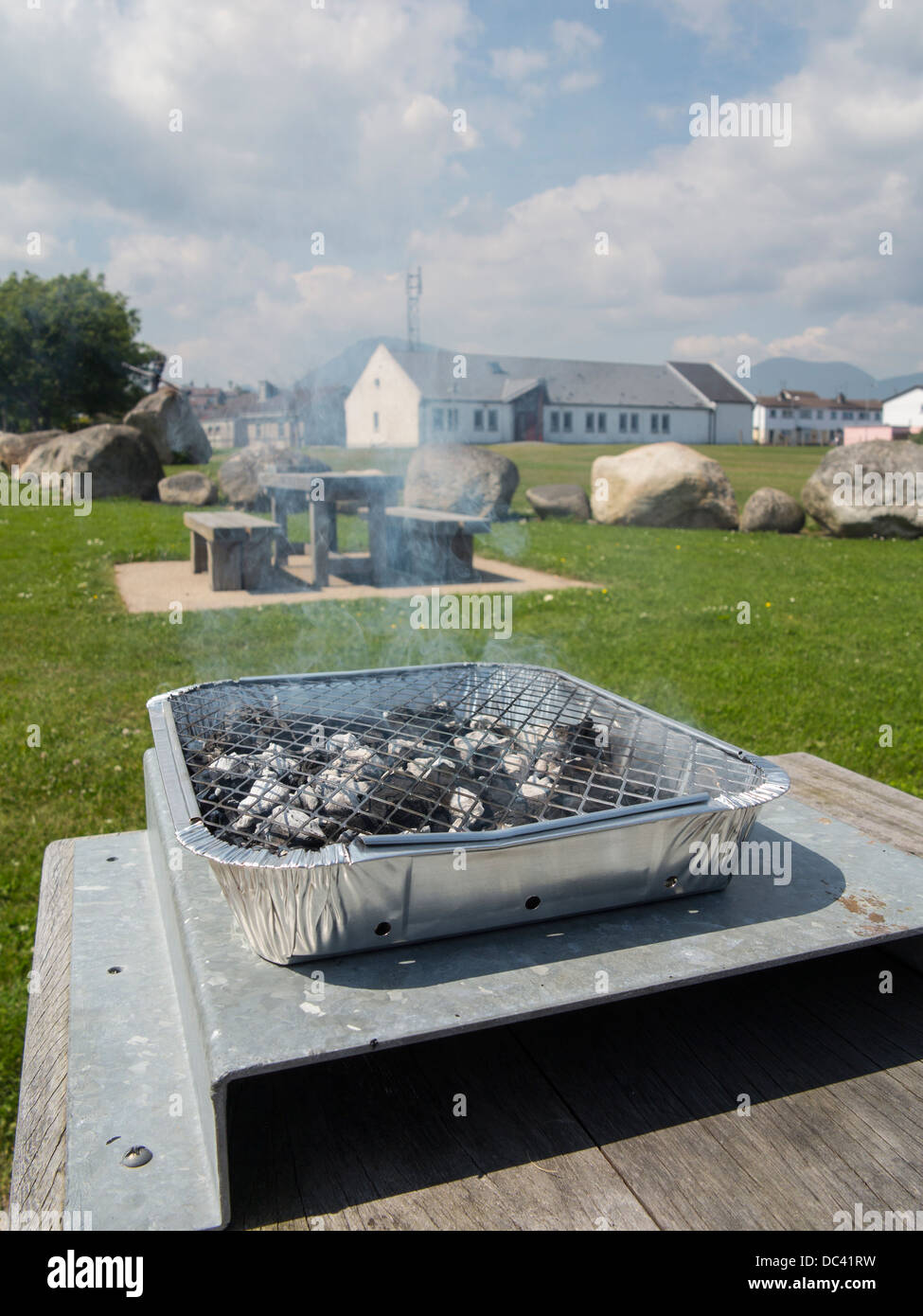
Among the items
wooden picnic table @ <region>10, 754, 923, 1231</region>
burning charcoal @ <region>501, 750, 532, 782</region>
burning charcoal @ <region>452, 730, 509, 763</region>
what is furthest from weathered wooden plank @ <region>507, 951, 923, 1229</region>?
burning charcoal @ <region>452, 730, 509, 763</region>

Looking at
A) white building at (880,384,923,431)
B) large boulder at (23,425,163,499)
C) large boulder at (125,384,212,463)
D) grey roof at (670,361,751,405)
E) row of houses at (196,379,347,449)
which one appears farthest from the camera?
white building at (880,384,923,431)

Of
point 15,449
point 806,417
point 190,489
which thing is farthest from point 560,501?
point 806,417

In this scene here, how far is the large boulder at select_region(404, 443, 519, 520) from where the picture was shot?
1306cm

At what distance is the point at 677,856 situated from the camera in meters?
1.73

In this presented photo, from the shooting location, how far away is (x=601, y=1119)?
1531 millimetres

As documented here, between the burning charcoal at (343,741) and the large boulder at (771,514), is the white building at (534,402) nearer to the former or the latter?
the large boulder at (771,514)

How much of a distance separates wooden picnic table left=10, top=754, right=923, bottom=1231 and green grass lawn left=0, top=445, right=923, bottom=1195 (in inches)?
33.9

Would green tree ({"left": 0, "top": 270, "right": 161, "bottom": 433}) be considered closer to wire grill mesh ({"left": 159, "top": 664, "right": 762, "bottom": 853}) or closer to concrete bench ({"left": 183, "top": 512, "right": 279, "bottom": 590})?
concrete bench ({"left": 183, "top": 512, "right": 279, "bottom": 590})

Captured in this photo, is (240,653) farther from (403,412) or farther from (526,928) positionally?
(403,412)

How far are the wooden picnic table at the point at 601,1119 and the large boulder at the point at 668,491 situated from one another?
11924 millimetres

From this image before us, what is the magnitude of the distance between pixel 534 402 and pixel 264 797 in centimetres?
3385

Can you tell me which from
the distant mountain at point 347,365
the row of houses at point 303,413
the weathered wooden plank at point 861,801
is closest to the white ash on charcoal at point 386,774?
the weathered wooden plank at point 861,801
